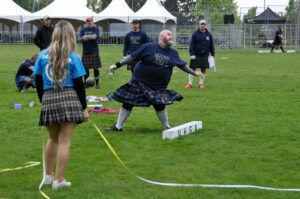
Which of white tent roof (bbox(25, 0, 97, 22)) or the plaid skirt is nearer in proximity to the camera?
the plaid skirt

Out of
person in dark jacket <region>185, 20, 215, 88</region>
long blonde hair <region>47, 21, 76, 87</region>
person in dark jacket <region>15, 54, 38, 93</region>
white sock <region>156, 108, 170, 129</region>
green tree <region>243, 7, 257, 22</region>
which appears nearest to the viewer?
long blonde hair <region>47, 21, 76, 87</region>

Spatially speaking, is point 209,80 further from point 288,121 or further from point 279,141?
point 279,141

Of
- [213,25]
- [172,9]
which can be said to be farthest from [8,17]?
[172,9]

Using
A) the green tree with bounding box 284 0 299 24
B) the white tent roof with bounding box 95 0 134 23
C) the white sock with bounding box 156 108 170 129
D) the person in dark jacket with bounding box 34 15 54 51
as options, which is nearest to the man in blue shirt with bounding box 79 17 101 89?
the person in dark jacket with bounding box 34 15 54 51

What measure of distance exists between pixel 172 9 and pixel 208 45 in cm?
7430

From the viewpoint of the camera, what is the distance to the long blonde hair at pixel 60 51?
468 cm

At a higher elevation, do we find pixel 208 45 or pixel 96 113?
pixel 208 45

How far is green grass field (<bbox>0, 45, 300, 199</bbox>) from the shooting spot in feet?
16.5

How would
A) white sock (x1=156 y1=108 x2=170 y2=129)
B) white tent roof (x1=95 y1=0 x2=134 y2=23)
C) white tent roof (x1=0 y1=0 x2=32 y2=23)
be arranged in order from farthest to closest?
white tent roof (x1=95 y1=0 x2=134 y2=23) → white tent roof (x1=0 y1=0 x2=32 y2=23) → white sock (x1=156 y1=108 x2=170 y2=129)

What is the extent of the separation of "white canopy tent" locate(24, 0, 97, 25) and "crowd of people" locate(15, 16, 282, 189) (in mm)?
29138

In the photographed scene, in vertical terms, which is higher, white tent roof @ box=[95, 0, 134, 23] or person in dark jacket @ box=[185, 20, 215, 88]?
white tent roof @ box=[95, 0, 134, 23]

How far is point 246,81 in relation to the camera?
15922 millimetres

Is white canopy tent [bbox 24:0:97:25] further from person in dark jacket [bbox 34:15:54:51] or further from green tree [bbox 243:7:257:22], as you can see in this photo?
person in dark jacket [bbox 34:15:54:51]

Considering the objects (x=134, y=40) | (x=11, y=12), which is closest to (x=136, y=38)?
(x=134, y=40)
